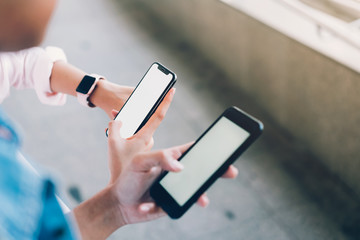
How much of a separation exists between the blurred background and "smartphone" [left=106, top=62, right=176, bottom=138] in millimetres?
377

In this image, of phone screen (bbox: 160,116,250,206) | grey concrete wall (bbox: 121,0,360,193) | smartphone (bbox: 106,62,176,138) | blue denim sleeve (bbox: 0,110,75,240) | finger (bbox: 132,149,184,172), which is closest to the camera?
blue denim sleeve (bbox: 0,110,75,240)

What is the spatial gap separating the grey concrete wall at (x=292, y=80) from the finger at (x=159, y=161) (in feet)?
2.97

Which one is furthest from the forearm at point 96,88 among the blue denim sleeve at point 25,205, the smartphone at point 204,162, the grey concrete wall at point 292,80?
the grey concrete wall at point 292,80

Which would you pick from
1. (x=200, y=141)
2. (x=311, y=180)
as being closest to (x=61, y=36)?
(x=311, y=180)

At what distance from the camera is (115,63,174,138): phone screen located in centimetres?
90

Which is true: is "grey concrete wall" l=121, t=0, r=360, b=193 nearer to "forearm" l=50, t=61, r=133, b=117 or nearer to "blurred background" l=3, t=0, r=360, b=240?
"blurred background" l=3, t=0, r=360, b=240

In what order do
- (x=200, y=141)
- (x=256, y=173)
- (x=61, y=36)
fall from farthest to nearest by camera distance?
(x=61, y=36) < (x=256, y=173) < (x=200, y=141)

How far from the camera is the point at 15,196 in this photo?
1.43 ft

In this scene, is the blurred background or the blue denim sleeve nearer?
the blue denim sleeve

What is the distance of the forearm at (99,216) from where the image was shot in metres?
0.78

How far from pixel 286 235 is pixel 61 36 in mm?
2233

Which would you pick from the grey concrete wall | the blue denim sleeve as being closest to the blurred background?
the grey concrete wall

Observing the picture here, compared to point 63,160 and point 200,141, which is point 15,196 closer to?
point 200,141

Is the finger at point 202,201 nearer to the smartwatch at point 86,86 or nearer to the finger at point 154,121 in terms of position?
the finger at point 154,121
